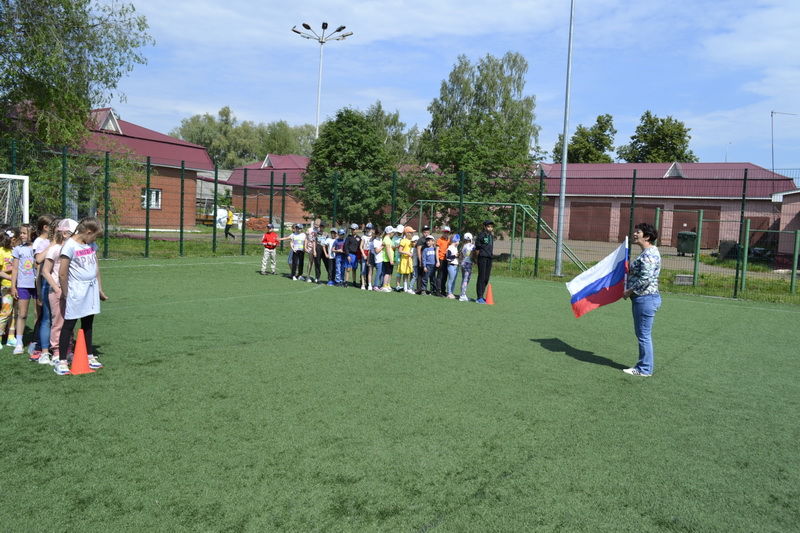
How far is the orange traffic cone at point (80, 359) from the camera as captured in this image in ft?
21.7

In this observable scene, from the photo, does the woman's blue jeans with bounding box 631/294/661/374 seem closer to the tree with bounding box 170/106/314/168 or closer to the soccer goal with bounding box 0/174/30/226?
the soccer goal with bounding box 0/174/30/226

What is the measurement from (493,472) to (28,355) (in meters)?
5.66

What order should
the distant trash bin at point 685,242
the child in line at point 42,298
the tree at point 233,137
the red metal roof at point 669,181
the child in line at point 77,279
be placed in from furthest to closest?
the tree at point 233,137 → the red metal roof at point 669,181 → the distant trash bin at point 685,242 → the child in line at point 42,298 → the child in line at point 77,279

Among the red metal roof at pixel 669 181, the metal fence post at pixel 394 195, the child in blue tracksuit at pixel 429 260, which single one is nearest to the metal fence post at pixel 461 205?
the metal fence post at pixel 394 195

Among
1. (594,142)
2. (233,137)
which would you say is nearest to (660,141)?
(594,142)

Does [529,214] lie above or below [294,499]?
above

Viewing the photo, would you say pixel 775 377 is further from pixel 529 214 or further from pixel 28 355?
pixel 529 214

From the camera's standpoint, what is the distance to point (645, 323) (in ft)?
24.8

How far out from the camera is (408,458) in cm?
480

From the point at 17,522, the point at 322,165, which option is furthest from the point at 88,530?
the point at 322,165

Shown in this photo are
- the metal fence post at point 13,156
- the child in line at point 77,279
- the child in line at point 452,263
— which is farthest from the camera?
the metal fence post at point 13,156

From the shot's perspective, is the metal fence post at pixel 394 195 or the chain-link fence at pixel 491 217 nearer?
the chain-link fence at pixel 491 217

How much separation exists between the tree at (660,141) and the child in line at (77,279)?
190 feet

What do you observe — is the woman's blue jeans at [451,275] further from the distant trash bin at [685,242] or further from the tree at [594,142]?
the tree at [594,142]
